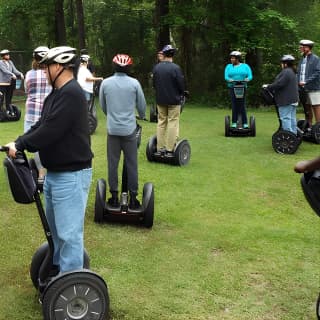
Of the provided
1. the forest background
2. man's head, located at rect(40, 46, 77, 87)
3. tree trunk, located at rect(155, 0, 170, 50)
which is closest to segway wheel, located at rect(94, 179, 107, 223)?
man's head, located at rect(40, 46, 77, 87)

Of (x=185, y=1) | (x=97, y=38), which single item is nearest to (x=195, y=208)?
(x=185, y=1)

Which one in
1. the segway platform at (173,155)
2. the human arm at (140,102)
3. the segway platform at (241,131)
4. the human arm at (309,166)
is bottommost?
the segway platform at (241,131)

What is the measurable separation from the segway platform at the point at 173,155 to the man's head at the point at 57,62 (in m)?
5.47

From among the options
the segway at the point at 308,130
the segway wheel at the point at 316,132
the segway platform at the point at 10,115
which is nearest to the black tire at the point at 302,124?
the segway at the point at 308,130

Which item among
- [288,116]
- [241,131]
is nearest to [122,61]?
[288,116]

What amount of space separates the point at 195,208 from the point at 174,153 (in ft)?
7.62

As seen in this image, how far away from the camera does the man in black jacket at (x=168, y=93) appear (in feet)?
29.2

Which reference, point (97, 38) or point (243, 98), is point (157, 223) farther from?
point (97, 38)

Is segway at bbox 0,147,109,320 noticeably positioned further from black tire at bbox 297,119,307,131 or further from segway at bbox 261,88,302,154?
black tire at bbox 297,119,307,131

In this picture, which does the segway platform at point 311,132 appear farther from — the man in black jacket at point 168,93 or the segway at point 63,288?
the segway at point 63,288

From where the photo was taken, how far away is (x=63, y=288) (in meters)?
3.77

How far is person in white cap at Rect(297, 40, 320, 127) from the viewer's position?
35.6 feet

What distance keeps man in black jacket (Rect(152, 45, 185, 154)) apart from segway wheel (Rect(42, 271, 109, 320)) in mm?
5409

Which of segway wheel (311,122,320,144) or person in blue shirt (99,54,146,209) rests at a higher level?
person in blue shirt (99,54,146,209)
